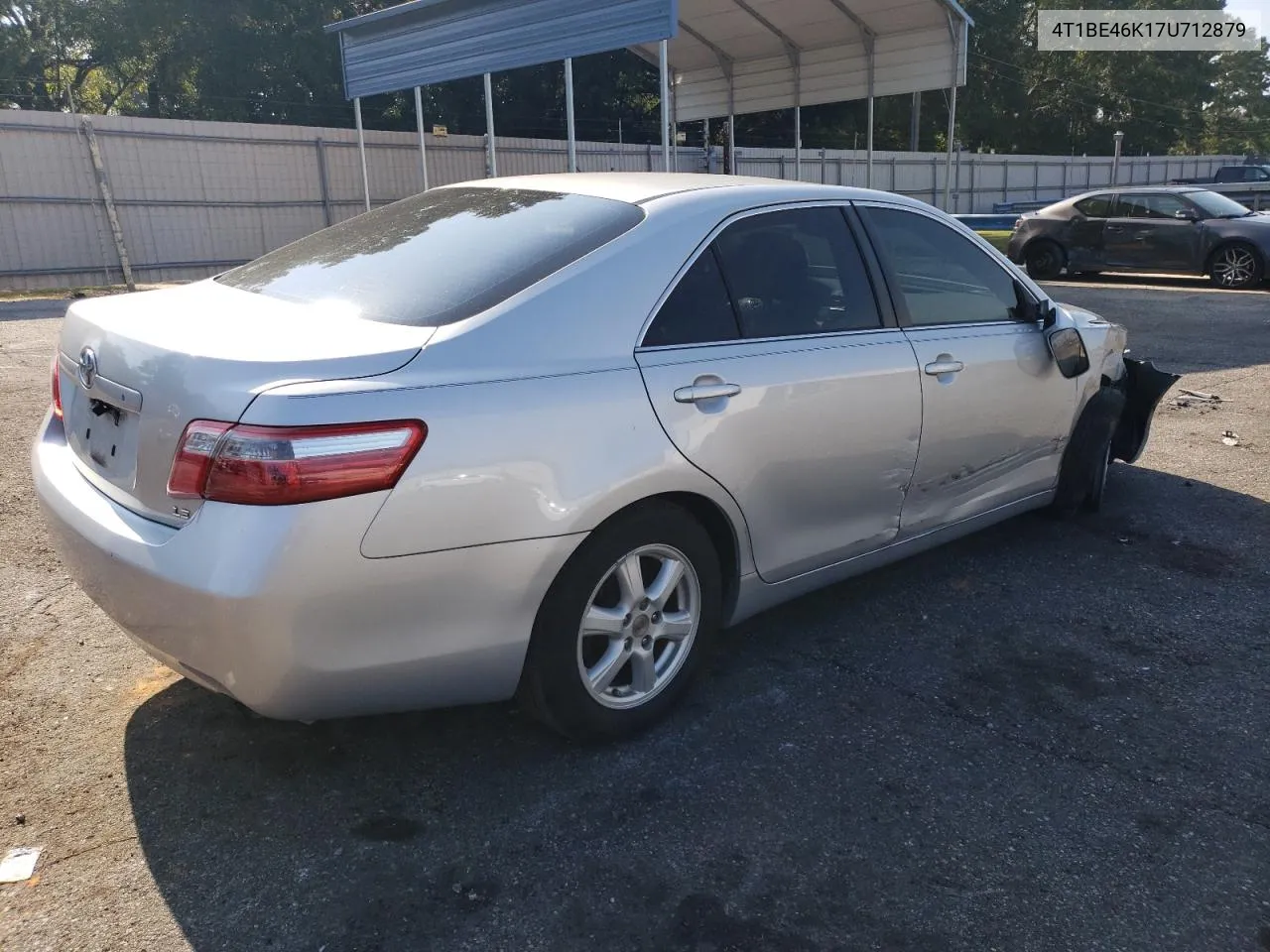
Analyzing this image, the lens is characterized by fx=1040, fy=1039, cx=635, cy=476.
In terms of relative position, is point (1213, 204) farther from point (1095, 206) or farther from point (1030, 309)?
point (1030, 309)

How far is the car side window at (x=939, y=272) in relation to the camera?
3.86 meters

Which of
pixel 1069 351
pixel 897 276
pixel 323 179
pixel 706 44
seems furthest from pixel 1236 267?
pixel 323 179

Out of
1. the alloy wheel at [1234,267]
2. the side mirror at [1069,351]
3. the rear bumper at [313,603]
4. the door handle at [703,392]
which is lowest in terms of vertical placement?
the alloy wheel at [1234,267]

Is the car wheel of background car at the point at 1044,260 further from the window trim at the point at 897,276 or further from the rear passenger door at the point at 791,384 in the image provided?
the rear passenger door at the point at 791,384

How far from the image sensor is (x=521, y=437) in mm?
2598

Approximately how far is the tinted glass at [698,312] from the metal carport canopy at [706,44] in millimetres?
9587

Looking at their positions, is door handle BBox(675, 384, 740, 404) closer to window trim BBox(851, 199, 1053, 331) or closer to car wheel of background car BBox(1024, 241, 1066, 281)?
window trim BBox(851, 199, 1053, 331)

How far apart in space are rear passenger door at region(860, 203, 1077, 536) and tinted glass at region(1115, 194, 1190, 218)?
1264 centimetres

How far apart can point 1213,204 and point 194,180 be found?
1772cm

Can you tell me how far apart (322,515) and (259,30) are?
39036 mm

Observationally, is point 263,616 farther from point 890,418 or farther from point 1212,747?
point 1212,747

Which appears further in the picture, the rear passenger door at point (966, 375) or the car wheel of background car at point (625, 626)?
the rear passenger door at point (966, 375)

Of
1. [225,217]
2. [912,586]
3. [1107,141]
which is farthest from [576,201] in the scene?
[1107,141]

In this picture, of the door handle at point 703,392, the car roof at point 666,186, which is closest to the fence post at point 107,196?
the car roof at point 666,186
